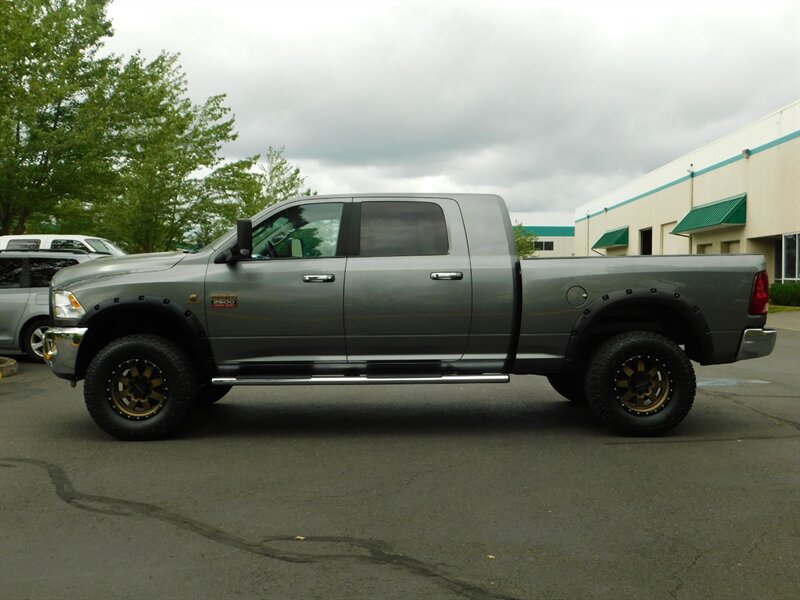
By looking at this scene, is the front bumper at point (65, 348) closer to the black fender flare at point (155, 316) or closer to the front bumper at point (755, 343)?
the black fender flare at point (155, 316)

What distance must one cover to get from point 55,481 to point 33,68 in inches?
601

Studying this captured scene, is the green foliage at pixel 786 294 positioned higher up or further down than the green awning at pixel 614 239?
further down

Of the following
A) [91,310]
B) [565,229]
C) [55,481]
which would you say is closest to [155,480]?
[55,481]

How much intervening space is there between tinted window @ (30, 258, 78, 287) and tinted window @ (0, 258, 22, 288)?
0.21 metres

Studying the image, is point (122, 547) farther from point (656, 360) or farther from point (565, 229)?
point (565, 229)

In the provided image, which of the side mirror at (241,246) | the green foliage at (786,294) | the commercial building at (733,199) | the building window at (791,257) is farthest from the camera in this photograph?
the commercial building at (733,199)

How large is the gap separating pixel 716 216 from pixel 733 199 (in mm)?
988

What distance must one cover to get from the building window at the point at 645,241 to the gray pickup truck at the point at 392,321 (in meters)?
42.3

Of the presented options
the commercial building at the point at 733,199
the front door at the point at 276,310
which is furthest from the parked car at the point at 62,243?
the commercial building at the point at 733,199

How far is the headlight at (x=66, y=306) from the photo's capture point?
714cm

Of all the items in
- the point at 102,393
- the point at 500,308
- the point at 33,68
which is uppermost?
the point at 33,68

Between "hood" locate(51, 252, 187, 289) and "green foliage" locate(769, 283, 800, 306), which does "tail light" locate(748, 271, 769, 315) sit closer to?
"hood" locate(51, 252, 187, 289)

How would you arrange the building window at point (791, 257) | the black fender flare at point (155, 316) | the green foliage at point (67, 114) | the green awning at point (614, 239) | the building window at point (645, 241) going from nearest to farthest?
the black fender flare at point (155, 316) → the green foliage at point (67, 114) → the building window at point (791, 257) → the building window at point (645, 241) → the green awning at point (614, 239)

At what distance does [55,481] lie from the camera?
19.0ft
